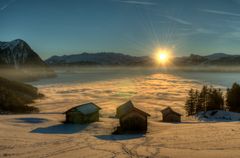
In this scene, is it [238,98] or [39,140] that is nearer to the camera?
[39,140]

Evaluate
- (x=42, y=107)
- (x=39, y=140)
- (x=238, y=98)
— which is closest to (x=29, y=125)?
(x=39, y=140)

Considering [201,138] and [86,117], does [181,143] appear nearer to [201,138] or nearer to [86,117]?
[201,138]

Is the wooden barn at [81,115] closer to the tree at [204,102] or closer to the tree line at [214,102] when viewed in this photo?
the tree at [204,102]

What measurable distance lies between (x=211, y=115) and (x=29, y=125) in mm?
44376

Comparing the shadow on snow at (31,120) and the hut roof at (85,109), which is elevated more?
the hut roof at (85,109)

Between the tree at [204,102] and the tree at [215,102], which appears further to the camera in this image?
the tree at [215,102]

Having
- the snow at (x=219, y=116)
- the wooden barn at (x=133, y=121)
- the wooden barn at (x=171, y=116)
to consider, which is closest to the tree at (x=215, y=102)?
the snow at (x=219, y=116)

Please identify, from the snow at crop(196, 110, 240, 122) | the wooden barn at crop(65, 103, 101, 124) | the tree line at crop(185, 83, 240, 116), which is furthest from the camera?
the tree line at crop(185, 83, 240, 116)

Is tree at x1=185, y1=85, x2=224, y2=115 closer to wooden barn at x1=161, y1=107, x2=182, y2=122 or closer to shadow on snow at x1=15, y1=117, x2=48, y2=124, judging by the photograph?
wooden barn at x1=161, y1=107, x2=182, y2=122

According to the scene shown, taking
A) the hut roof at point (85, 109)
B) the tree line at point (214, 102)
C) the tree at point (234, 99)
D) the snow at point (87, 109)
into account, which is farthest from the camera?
the tree at point (234, 99)

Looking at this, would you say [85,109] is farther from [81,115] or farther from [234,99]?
[234,99]

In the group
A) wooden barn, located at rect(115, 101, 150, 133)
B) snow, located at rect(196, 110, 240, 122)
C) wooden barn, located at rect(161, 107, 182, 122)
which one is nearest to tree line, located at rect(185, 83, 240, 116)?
snow, located at rect(196, 110, 240, 122)

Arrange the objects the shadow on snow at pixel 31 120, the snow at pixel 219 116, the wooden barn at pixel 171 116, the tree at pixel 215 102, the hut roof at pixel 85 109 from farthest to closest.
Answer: the tree at pixel 215 102 < the snow at pixel 219 116 < the wooden barn at pixel 171 116 < the hut roof at pixel 85 109 < the shadow on snow at pixel 31 120

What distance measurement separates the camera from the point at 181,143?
2900cm
